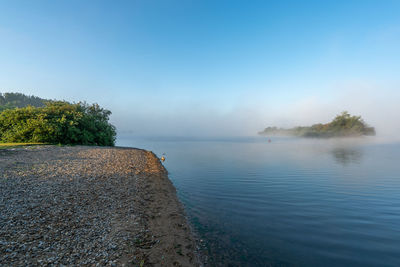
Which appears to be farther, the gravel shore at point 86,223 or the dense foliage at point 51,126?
the dense foliage at point 51,126

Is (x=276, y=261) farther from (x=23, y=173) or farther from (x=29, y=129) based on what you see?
(x=29, y=129)

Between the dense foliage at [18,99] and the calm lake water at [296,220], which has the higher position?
the dense foliage at [18,99]

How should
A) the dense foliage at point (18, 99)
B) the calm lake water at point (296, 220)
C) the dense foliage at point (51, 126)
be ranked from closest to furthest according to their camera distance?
1. the calm lake water at point (296, 220)
2. the dense foliage at point (51, 126)
3. the dense foliage at point (18, 99)

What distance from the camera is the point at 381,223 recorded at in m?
8.65

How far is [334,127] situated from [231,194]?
165831mm

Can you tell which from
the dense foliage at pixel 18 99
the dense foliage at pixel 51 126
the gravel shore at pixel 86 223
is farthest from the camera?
the dense foliage at pixel 18 99

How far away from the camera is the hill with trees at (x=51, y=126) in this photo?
1054 inches

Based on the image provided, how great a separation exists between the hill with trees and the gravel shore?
20274 millimetres

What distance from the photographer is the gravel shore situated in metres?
4.69

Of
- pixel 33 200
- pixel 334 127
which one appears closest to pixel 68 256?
pixel 33 200

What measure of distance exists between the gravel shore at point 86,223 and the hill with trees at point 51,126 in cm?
2027

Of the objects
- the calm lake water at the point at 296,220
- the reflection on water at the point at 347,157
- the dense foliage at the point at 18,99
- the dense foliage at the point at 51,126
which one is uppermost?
the dense foliage at the point at 18,99

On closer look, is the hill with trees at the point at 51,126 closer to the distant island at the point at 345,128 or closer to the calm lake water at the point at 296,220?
the calm lake water at the point at 296,220

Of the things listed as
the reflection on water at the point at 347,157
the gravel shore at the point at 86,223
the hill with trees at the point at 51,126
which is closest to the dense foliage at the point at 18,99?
the hill with trees at the point at 51,126
